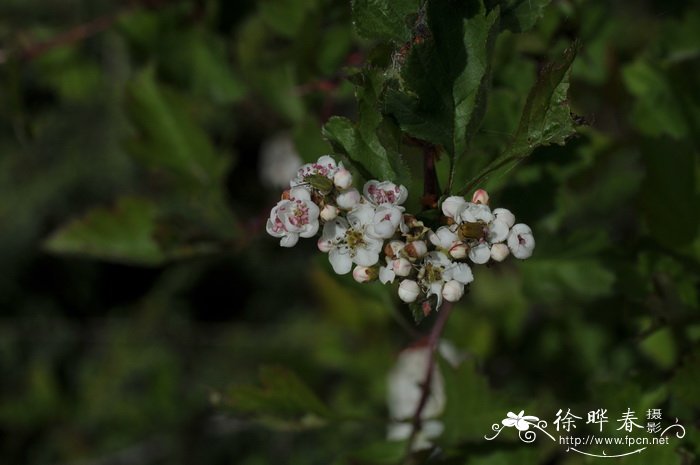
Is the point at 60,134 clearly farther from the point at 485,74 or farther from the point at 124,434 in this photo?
the point at 485,74

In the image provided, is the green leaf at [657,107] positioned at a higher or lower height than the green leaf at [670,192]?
higher

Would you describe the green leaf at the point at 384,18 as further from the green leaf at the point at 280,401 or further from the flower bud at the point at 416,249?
the green leaf at the point at 280,401

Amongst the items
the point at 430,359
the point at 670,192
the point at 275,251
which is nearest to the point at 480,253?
the point at 430,359

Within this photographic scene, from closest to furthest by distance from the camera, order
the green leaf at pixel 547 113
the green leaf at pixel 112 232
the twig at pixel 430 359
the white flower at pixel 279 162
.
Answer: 1. the green leaf at pixel 547 113
2. the twig at pixel 430 359
3. the green leaf at pixel 112 232
4. the white flower at pixel 279 162

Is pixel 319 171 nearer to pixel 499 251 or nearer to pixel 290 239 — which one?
pixel 290 239

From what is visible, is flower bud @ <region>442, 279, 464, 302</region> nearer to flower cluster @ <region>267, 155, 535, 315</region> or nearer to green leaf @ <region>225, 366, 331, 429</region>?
flower cluster @ <region>267, 155, 535, 315</region>

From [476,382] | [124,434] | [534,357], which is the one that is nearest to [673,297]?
[476,382]

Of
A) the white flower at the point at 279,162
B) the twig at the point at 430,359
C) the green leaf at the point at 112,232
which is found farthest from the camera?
the white flower at the point at 279,162

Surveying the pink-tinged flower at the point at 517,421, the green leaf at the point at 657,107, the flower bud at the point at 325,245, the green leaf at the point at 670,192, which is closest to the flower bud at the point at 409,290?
the flower bud at the point at 325,245

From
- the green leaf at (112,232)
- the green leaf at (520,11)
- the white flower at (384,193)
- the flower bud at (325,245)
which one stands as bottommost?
the flower bud at (325,245)
